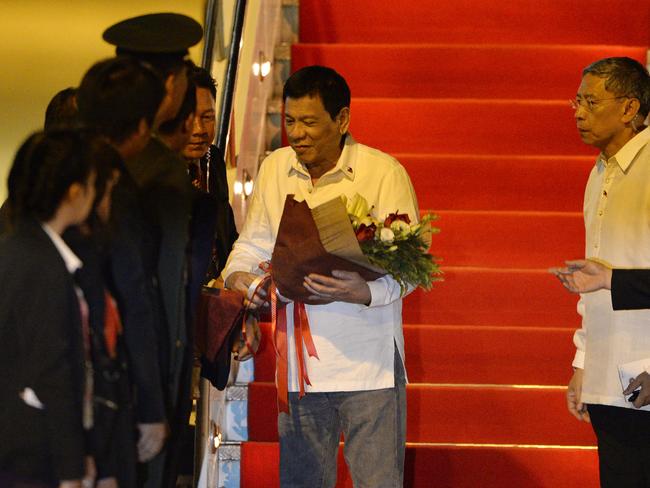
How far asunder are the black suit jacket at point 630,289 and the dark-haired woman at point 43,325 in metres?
1.51

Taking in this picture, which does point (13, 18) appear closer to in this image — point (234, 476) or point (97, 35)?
point (97, 35)

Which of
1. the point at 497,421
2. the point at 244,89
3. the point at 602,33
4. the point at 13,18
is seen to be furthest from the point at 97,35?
the point at 497,421

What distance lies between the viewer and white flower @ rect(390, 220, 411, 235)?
3.46 meters

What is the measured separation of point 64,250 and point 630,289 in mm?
1575

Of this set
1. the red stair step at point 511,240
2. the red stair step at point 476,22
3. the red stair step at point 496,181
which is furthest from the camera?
the red stair step at point 476,22

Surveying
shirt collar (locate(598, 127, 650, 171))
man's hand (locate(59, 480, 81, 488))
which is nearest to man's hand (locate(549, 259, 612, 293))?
shirt collar (locate(598, 127, 650, 171))

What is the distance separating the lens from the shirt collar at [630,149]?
141 inches

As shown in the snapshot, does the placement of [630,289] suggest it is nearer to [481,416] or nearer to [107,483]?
[107,483]

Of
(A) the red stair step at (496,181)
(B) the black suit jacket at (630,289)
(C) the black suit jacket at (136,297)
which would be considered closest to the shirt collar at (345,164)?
(B) the black suit jacket at (630,289)

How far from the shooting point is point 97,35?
7.01 meters

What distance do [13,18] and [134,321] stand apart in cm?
441

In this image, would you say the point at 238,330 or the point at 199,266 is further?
the point at 238,330

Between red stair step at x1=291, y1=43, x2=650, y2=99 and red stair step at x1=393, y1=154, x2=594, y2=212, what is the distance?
2.30 feet

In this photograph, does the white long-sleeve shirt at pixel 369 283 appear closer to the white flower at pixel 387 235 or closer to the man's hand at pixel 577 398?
the white flower at pixel 387 235
